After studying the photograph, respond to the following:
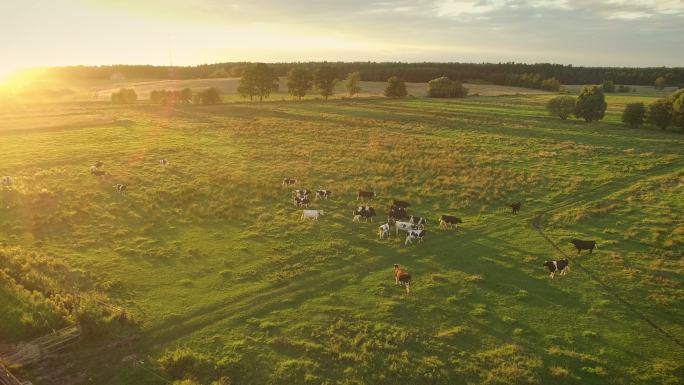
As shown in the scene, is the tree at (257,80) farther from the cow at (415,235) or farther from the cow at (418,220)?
the cow at (415,235)

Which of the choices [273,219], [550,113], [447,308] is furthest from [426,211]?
[550,113]

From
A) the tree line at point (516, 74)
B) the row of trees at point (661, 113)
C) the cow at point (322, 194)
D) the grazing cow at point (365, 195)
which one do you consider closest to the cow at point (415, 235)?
the grazing cow at point (365, 195)

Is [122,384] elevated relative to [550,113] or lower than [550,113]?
lower

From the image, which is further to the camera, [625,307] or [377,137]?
[377,137]

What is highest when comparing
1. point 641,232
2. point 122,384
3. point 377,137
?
point 377,137

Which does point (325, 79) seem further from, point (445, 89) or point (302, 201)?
point (302, 201)

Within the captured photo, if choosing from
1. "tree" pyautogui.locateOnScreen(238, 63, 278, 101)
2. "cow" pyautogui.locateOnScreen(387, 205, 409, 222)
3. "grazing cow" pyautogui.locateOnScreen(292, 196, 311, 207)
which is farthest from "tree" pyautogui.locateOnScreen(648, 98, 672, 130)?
"tree" pyautogui.locateOnScreen(238, 63, 278, 101)

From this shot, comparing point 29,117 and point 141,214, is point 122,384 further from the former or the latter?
point 29,117
